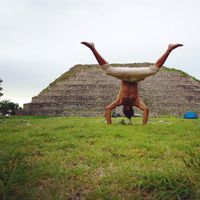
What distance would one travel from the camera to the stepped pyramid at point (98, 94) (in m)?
30.6

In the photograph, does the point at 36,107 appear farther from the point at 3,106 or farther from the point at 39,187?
the point at 39,187

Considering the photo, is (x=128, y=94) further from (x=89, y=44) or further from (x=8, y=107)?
(x=8, y=107)

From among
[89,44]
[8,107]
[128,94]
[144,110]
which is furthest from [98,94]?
[89,44]

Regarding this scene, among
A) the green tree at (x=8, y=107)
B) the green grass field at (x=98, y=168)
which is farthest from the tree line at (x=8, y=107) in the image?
the green grass field at (x=98, y=168)

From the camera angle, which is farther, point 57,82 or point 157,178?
point 57,82

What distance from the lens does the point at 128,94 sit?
9.91 metres

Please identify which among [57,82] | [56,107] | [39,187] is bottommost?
[39,187]

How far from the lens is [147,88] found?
112 feet

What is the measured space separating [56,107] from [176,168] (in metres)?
26.7

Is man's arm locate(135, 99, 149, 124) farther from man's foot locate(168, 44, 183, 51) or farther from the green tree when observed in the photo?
the green tree

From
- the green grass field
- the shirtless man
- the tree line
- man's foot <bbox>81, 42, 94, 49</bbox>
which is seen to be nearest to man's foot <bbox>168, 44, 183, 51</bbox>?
the shirtless man

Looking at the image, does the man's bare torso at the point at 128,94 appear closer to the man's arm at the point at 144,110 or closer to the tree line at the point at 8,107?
the man's arm at the point at 144,110

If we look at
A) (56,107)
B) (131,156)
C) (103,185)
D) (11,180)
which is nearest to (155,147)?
(131,156)

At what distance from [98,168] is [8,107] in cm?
2958
